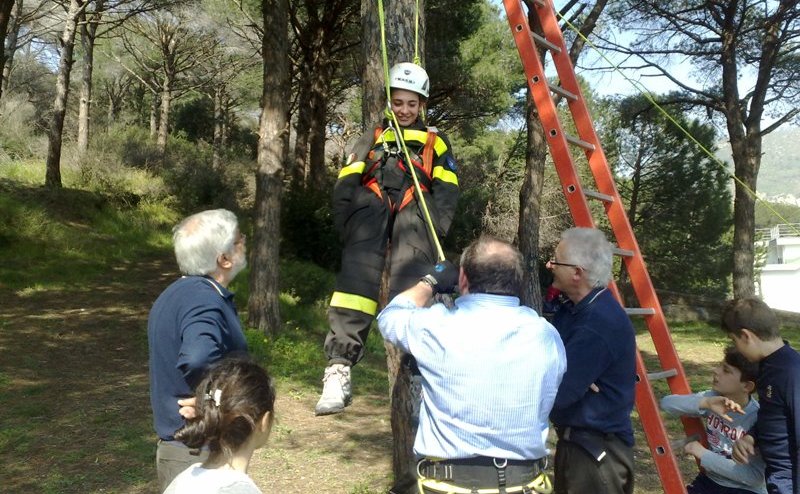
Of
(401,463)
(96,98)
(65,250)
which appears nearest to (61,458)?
(401,463)

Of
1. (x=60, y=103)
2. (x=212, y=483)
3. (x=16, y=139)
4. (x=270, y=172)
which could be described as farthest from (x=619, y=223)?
(x=16, y=139)

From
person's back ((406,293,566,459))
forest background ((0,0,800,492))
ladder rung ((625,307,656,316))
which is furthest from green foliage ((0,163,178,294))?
person's back ((406,293,566,459))

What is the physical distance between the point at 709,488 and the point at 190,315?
2633 millimetres

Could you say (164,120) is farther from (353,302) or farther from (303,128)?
(353,302)

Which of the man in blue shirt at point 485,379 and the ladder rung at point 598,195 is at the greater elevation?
the ladder rung at point 598,195

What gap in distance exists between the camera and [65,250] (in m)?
13.7

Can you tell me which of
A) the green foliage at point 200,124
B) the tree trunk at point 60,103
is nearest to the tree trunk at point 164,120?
the tree trunk at point 60,103

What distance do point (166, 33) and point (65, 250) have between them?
11916 millimetres

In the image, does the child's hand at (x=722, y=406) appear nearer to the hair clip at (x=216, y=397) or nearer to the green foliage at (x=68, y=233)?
the hair clip at (x=216, y=397)

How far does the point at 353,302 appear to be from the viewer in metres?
3.35

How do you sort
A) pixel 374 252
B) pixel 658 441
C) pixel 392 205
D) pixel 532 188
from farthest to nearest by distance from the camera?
pixel 532 188 → pixel 658 441 → pixel 392 205 → pixel 374 252

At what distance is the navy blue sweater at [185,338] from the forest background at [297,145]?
1966 mm

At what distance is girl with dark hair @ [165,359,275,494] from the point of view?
214cm

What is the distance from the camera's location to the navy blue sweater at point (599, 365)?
2904 millimetres
